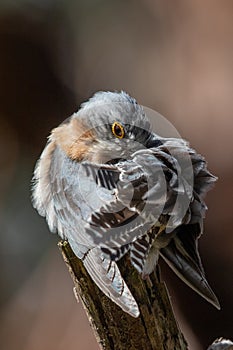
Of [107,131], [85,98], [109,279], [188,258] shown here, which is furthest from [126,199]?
[85,98]

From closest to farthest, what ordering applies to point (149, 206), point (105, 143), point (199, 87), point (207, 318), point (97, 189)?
1. point (149, 206)
2. point (97, 189)
3. point (105, 143)
4. point (207, 318)
5. point (199, 87)

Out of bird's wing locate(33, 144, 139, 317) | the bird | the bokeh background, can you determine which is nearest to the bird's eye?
the bird

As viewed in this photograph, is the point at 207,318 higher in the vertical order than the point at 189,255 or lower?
lower

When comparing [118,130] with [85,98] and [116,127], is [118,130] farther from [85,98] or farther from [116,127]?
[85,98]

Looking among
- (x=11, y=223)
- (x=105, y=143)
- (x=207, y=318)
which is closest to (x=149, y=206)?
(x=105, y=143)

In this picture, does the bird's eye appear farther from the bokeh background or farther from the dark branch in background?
the bokeh background

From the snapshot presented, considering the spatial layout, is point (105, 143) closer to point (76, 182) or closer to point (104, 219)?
point (76, 182)

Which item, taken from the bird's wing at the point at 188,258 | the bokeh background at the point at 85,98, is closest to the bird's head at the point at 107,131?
the bird's wing at the point at 188,258
